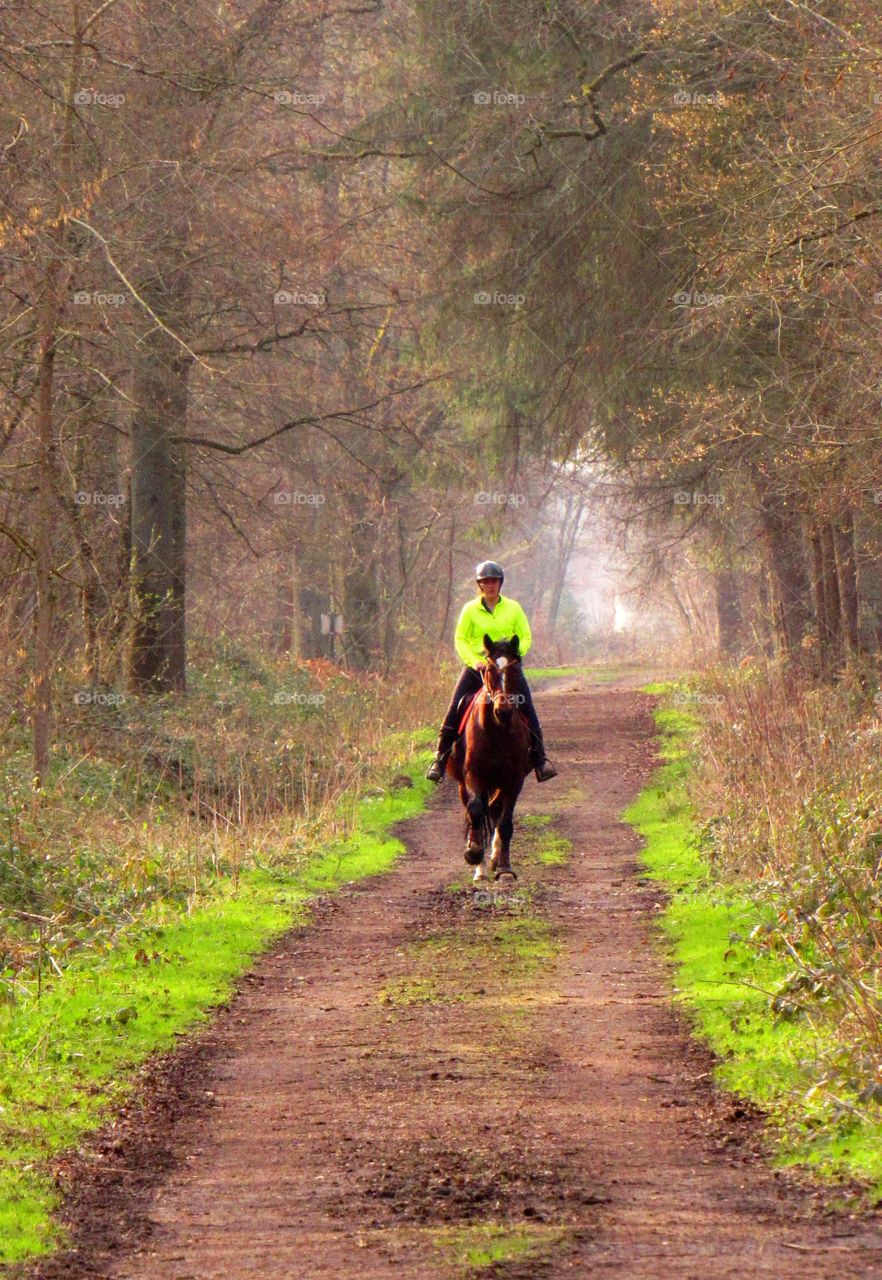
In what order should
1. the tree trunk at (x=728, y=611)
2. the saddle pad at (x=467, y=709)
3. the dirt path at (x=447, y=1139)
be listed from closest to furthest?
the dirt path at (x=447, y=1139) → the saddle pad at (x=467, y=709) → the tree trunk at (x=728, y=611)

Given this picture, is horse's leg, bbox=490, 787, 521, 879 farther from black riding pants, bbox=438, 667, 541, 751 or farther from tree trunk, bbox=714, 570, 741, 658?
tree trunk, bbox=714, 570, 741, 658

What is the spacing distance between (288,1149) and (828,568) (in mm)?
17510

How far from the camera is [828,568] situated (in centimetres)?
2325

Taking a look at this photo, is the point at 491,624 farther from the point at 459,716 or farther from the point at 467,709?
the point at 459,716

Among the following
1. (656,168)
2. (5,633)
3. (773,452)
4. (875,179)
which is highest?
(656,168)

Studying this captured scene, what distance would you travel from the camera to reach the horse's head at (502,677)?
13.5m

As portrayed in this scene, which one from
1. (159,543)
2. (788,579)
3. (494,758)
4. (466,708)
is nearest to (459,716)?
(466,708)

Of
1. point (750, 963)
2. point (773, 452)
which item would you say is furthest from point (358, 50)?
point (750, 963)

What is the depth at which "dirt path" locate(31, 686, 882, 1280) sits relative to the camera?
5.86 meters

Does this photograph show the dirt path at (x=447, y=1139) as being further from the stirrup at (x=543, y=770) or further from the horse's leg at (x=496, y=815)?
the stirrup at (x=543, y=770)

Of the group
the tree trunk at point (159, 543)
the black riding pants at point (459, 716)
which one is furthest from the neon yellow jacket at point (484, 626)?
the tree trunk at point (159, 543)

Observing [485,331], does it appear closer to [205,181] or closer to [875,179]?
[205,181]

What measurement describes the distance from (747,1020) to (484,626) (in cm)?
577

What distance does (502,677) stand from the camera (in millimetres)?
13562
